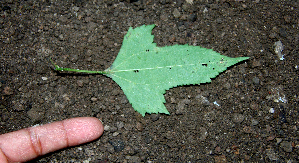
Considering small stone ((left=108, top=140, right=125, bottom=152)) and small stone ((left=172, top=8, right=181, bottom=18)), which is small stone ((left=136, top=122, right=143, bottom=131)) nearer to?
small stone ((left=108, top=140, right=125, bottom=152))

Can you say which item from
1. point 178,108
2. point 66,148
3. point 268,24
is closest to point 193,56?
point 178,108

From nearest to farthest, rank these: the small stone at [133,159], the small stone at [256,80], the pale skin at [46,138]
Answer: the pale skin at [46,138]
the small stone at [133,159]
the small stone at [256,80]

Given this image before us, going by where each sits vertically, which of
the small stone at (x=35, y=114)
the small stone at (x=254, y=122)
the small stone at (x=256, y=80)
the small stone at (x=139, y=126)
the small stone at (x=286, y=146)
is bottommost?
the small stone at (x=286, y=146)

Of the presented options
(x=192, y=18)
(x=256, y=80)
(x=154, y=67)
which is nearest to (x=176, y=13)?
(x=192, y=18)

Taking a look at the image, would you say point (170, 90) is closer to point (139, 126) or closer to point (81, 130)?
point (139, 126)

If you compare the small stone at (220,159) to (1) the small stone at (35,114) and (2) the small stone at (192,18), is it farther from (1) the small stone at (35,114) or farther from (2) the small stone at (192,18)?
(1) the small stone at (35,114)

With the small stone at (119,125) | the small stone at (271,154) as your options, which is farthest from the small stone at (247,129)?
the small stone at (119,125)

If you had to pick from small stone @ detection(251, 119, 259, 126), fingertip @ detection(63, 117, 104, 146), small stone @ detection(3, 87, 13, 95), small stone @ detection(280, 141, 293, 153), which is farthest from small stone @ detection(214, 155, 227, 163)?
small stone @ detection(3, 87, 13, 95)
